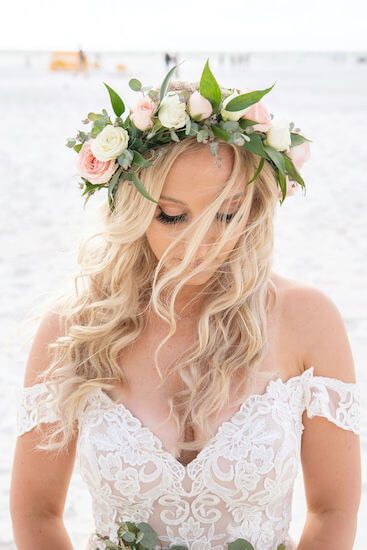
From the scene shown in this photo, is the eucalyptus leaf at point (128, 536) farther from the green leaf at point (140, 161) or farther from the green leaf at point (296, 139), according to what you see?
the green leaf at point (296, 139)

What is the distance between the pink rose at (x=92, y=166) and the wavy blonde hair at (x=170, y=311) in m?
0.06

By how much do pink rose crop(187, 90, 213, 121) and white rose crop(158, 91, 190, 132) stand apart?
0.02 metres

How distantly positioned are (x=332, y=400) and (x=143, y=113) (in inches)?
42.1

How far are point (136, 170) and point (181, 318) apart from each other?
554 mm

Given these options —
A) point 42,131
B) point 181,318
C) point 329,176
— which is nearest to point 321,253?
point 329,176

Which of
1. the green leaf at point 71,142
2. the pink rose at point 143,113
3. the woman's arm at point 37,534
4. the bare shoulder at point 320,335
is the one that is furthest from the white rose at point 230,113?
the woman's arm at point 37,534

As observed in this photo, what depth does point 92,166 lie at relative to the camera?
223 cm

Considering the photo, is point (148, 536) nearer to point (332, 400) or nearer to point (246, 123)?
point (332, 400)

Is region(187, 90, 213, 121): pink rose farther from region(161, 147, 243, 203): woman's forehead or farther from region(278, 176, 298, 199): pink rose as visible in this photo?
region(278, 176, 298, 199): pink rose

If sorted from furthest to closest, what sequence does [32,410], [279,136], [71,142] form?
[32,410]
[71,142]
[279,136]

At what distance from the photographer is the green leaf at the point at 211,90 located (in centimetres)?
208

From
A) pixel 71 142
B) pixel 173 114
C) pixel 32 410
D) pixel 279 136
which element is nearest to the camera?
pixel 173 114

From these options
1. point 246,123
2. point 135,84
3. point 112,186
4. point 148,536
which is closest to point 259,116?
point 246,123

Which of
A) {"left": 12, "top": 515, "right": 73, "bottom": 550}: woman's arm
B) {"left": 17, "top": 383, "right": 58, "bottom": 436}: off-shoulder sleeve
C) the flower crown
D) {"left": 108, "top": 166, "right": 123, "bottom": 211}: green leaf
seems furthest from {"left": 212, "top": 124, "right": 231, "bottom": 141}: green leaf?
{"left": 12, "top": 515, "right": 73, "bottom": 550}: woman's arm
